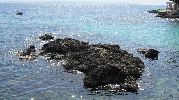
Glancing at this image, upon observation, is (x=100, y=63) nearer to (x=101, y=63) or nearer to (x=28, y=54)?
(x=101, y=63)

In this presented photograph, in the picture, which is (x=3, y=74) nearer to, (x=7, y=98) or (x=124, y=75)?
(x=7, y=98)

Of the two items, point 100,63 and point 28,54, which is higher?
point 100,63

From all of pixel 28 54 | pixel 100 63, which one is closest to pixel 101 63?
pixel 100 63

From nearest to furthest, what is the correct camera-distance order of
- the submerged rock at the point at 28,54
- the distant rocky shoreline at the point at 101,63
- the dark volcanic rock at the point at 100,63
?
the distant rocky shoreline at the point at 101,63 → the dark volcanic rock at the point at 100,63 → the submerged rock at the point at 28,54

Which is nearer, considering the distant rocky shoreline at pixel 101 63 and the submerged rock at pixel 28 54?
the distant rocky shoreline at pixel 101 63

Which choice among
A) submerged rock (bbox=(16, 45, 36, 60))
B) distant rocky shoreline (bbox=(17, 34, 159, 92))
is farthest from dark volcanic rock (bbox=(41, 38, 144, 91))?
submerged rock (bbox=(16, 45, 36, 60))

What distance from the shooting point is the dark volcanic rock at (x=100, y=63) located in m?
43.6

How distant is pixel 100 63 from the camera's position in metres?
48.3

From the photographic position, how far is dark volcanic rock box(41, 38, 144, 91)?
1716 inches

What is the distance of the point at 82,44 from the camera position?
6469cm

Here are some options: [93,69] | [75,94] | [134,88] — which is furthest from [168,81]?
[75,94]

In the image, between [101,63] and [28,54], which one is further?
[28,54]

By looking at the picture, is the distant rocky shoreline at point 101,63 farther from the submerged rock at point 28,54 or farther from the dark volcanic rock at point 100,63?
the submerged rock at point 28,54

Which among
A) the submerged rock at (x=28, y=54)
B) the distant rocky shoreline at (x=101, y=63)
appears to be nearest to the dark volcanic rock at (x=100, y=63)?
the distant rocky shoreline at (x=101, y=63)
